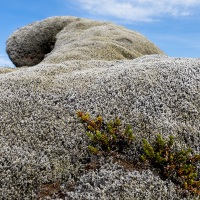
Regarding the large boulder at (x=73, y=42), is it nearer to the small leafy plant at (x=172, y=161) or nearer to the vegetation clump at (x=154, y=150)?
the vegetation clump at (x=154, y=150)

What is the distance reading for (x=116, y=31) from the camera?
57.5 metres

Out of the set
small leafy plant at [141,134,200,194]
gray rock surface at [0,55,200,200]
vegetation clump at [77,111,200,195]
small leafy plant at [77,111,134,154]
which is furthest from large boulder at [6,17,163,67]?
small leafy plant at [141,134,200,194]

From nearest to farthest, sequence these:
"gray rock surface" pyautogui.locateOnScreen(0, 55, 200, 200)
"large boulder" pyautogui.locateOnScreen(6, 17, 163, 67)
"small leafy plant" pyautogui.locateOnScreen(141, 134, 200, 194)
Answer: "gray rock surface" pyautogui.locateOnScreen(0, 55, 200, 200), "small leafy plant" pyautogui.locateOnScreen(141, 134, 200, 194), "large boulder" pyautogui.locateOnScreen(6, 17, 163, 67)

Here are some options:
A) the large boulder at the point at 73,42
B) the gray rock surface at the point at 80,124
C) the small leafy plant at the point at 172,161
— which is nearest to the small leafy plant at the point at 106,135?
the gray rock surface at the point at 80,124

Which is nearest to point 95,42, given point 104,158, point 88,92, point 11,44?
point 11,44

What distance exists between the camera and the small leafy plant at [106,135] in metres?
12.6

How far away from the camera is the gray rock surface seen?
11.4m

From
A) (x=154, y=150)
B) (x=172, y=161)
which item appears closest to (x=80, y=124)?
(x=154, y=150)

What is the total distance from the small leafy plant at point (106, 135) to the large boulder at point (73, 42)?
26.6m

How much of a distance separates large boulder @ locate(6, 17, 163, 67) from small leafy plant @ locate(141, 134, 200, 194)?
28070mm

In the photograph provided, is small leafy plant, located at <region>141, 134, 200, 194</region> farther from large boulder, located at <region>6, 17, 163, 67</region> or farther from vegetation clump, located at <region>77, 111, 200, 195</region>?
large boulder, located at <region>6, 17, 163, 67</region>

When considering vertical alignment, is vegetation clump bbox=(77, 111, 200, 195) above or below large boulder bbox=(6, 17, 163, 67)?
below

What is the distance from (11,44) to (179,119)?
60776 mm

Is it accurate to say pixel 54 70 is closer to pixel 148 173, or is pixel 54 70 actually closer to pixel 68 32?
pixel 148 173
